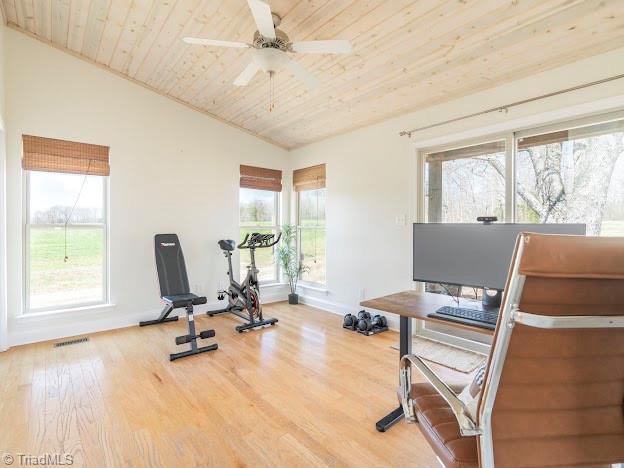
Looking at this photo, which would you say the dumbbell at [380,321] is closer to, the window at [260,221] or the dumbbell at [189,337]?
the dumbbell at [189,337]

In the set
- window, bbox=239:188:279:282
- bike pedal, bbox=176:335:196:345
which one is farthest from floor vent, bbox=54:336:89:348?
window, bbox=239:188:279:282

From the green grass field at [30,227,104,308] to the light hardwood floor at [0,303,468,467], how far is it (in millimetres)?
575

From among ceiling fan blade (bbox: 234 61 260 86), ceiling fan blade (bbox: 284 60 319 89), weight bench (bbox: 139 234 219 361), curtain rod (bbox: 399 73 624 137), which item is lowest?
weight bench (bbox: 139 234 219 361)

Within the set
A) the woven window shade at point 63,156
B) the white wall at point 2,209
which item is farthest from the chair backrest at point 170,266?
the white wall at point 2,209

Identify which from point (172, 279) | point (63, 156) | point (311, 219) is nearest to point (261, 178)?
point (311, 219)

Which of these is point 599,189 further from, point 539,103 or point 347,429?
point 347,429

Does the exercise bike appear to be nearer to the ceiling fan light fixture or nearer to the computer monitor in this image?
the ceiling fan light fixture

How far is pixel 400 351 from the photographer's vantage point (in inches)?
82.4

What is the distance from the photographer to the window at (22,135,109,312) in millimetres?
3424

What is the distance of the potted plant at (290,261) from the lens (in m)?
5.05

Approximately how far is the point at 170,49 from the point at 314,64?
4.88 feet

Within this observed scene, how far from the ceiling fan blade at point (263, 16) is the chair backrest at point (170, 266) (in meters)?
2.75

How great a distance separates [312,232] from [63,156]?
10.7ft

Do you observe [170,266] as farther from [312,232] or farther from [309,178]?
[309,178]
